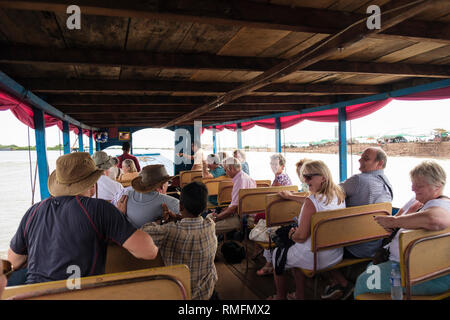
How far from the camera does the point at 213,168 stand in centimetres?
571

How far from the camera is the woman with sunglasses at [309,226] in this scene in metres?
2.36

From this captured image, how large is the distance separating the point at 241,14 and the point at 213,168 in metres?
4.12

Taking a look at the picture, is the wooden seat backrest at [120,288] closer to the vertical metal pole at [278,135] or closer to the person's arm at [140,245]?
the person's arm at [140,245]

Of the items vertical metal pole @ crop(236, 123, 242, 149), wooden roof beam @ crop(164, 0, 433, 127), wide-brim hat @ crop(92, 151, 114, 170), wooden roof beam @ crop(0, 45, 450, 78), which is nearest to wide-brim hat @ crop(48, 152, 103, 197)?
wooden roof beam @ crop(0, 45, 450, 78)

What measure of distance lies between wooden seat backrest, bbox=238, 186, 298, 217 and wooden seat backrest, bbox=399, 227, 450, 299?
191 centimetres

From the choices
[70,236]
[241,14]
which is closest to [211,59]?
[241,14]

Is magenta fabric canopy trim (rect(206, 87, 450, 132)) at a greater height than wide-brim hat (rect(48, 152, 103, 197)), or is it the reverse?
magenta fabric canopy trim (rect(206, 87, 450, 132))

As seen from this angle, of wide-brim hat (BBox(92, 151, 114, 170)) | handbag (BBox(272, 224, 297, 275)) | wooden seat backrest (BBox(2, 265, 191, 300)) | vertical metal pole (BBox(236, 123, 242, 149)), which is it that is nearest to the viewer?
wooden seat backrest (BBox(2, 265, 191, 300))

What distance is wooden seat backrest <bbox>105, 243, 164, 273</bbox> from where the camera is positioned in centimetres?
181

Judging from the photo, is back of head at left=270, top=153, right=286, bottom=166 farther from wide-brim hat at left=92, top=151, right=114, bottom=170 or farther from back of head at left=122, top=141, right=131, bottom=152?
back of head at left=122, top=141, right=131, bottom=152

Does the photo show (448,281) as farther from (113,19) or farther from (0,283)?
(113,19)

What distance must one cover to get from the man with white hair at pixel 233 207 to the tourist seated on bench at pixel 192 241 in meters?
1.82

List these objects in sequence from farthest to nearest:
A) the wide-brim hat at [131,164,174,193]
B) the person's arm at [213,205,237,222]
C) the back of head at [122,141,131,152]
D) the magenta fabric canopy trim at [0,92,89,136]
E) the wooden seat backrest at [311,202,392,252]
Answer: the back of head at [122,141,131,152] < the person's arm at [213,205,237,222] < the magenta fabric canopy trim at [0,92,89,136] < the wide-brim hat at [131,164,174,193] < the wooden seat backrest at [311,202,392,252]

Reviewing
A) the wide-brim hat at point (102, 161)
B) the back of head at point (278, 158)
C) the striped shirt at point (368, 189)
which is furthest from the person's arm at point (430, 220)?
the wide-brim hat at point (102, 161)
